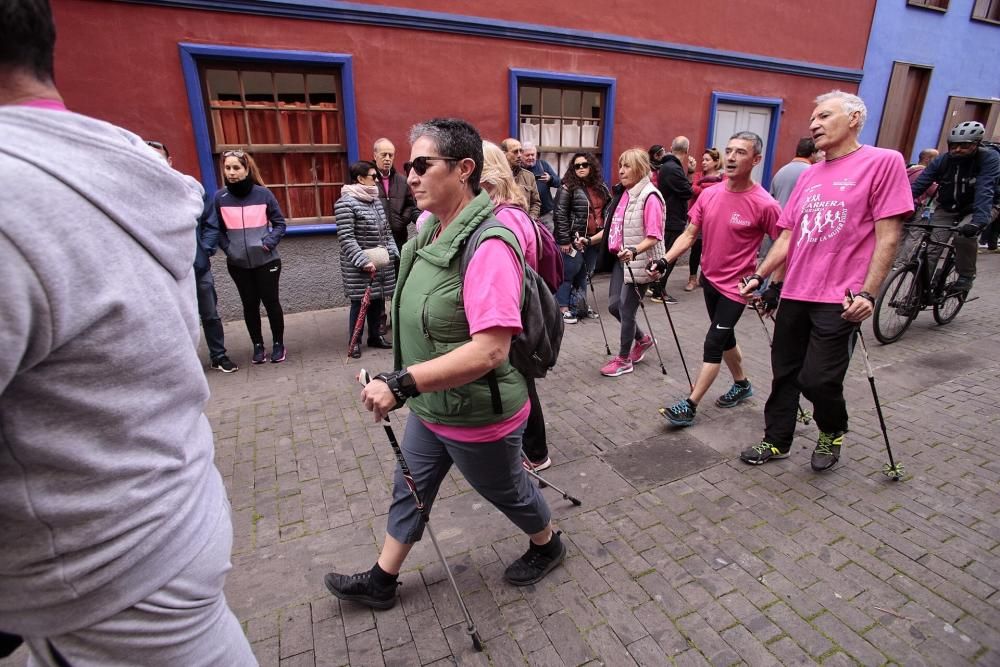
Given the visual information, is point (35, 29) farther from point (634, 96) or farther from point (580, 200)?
point (634, 96)

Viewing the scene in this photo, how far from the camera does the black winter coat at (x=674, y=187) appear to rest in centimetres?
739

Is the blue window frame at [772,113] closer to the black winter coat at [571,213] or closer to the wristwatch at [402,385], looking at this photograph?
the black winter coat at [571,213]

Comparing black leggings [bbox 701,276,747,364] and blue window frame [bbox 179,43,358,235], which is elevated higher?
blue window frame [bbox 179,43,358,235]

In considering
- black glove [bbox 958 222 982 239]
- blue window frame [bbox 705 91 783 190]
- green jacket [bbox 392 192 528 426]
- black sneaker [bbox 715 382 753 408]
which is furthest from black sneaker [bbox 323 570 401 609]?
blue window frame [bbox 705 91 783 190]

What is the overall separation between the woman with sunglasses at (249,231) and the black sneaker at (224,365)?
38 centimetres

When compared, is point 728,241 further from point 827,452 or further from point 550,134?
point 550,134

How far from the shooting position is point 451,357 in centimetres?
181

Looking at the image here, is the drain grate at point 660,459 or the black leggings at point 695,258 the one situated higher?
the black leggings at point 695,258

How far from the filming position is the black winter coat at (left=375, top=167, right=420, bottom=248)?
629 centimetres

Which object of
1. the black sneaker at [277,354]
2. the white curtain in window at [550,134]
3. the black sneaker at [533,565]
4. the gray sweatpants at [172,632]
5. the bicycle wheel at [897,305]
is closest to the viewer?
the gray sweatpants at [172,632]

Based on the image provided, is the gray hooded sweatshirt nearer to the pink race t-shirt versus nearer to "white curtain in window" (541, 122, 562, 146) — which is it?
the pink race t-shirt

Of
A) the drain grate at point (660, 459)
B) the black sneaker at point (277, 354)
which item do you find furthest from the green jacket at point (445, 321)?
the black sneaker at point (277, 354)

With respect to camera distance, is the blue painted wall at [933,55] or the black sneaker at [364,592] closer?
the black sneaker at [364,592]

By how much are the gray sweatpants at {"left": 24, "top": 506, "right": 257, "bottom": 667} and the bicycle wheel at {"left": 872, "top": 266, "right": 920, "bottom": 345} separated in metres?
6.84
